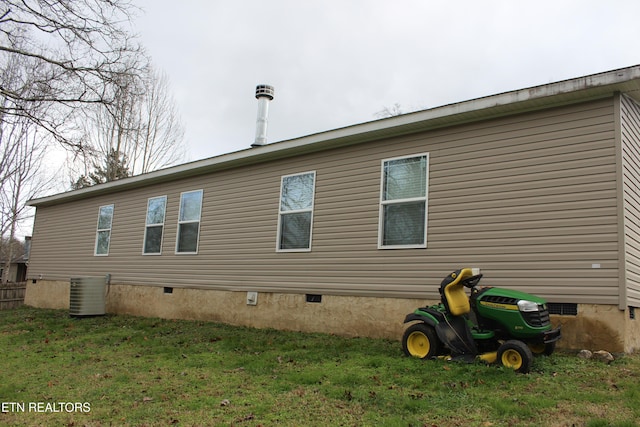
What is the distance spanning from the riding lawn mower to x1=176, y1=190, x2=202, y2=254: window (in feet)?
21.7

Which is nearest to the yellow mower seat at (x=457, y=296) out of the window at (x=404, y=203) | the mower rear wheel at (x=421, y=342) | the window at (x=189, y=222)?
the mower rear wheel at (x=421, y=342)

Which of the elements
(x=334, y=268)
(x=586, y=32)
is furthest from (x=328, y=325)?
(x=586, y=32)

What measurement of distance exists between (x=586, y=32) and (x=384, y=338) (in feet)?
39.2

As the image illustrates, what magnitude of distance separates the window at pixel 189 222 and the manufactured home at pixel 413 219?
1.7 inches

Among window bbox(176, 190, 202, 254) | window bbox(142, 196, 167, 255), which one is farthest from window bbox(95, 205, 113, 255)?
window bbox(176, 190, 202, 254)

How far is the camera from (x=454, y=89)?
26.3 m

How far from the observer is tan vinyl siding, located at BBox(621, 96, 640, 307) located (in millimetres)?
5734

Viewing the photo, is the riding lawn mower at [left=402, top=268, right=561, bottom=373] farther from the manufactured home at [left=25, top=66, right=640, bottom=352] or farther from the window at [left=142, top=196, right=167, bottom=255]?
the window at [left=142, top=196, right=167, bottom=255]

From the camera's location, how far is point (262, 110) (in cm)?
1185

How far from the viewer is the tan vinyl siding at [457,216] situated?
585cm

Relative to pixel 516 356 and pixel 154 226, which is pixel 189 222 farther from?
pixel 516 356

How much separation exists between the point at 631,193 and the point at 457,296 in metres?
2.69

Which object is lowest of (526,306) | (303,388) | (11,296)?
(11,296)

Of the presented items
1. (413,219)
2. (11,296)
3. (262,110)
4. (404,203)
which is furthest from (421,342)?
(11,296)
